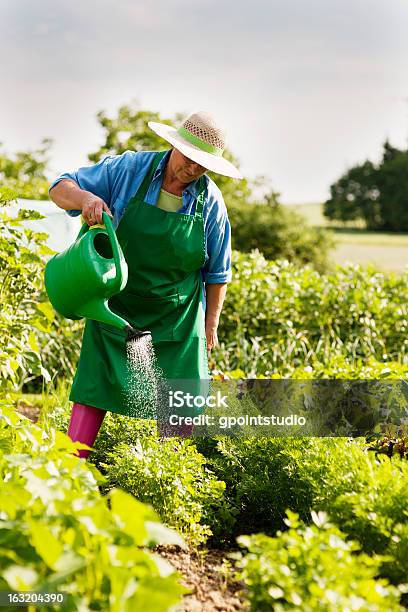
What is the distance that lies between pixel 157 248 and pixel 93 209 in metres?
0.32

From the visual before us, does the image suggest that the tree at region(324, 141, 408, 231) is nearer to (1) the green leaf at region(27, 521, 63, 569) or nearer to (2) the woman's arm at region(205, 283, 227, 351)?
(2) the woman's arm at region(205, 283, 227, 351)

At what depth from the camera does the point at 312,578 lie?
161 centimetres

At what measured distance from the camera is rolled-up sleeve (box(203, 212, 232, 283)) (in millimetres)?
2979

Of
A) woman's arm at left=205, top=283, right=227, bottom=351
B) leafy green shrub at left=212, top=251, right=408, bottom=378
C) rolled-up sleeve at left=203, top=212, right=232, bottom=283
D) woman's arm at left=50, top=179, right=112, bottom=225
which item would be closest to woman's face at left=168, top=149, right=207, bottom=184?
rolled-up sleeve at left=203, top=212, right=232, bottom=283

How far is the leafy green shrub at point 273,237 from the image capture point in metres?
10.8

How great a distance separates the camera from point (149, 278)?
2893 millimetres

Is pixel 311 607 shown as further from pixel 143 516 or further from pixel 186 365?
pixel 186 365

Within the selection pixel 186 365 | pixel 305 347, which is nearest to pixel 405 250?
pixel 305 347

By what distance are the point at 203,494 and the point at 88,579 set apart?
1076 mm

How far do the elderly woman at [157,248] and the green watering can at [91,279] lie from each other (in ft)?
0.63

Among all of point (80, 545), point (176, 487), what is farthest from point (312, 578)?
point (176, 487)

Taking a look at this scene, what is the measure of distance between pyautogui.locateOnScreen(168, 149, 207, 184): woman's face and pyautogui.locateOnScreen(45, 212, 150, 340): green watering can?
357 mm

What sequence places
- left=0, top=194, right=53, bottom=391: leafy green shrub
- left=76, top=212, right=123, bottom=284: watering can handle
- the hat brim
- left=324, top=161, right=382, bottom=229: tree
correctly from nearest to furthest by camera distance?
1. left=76, top=212, right=123, bottom=284: watering can handle
2. the hat brim
3. left=0, top=194, right=53, bottom=391: leafy green shrub
4. left=324, top=161, right=382, bottom=229: tree

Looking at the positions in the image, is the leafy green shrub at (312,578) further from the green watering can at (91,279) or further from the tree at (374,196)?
the tree at (374,196)
